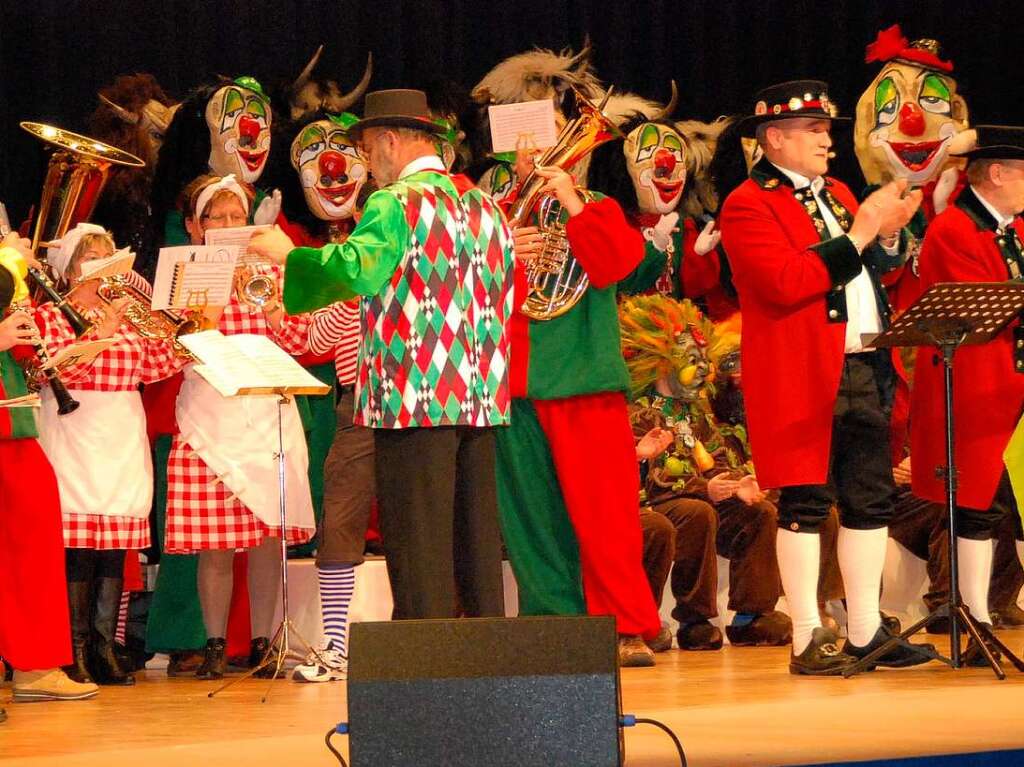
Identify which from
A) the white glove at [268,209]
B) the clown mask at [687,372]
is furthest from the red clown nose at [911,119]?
the white glove at [268,209]

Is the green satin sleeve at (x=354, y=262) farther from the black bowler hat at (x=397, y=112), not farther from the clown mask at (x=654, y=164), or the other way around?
the clown mask at (x=654, y=164)

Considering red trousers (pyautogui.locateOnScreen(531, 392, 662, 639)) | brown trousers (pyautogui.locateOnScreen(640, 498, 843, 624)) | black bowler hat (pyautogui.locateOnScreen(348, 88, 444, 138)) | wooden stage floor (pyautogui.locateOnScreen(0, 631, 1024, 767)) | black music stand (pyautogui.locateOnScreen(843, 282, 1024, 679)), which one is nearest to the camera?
wooden stage floor (pyautogui.locateOnScreen(0, 631, 1024, 767))

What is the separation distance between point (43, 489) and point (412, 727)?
2562 mm

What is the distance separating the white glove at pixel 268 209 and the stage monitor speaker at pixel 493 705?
405cm

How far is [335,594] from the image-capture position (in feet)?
19.2

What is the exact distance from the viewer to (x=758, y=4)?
861 cm

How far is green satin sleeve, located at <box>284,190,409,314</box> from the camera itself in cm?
424

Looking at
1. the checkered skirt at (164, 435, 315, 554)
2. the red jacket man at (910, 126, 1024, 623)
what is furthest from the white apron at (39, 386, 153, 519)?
the red jacket man at (910, 126, 1024, 623)

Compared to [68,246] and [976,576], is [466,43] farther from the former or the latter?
[976,576]

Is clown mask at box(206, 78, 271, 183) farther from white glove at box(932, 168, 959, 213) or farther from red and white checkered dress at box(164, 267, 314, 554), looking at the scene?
white glove at box(932, 168, 959, 213)

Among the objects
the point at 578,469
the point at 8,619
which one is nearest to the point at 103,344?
the point at 8,619

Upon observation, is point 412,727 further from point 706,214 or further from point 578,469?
point 706,214

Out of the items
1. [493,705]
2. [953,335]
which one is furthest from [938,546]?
[493,705]

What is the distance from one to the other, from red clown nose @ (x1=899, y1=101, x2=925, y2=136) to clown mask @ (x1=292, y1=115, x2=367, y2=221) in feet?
7.72
